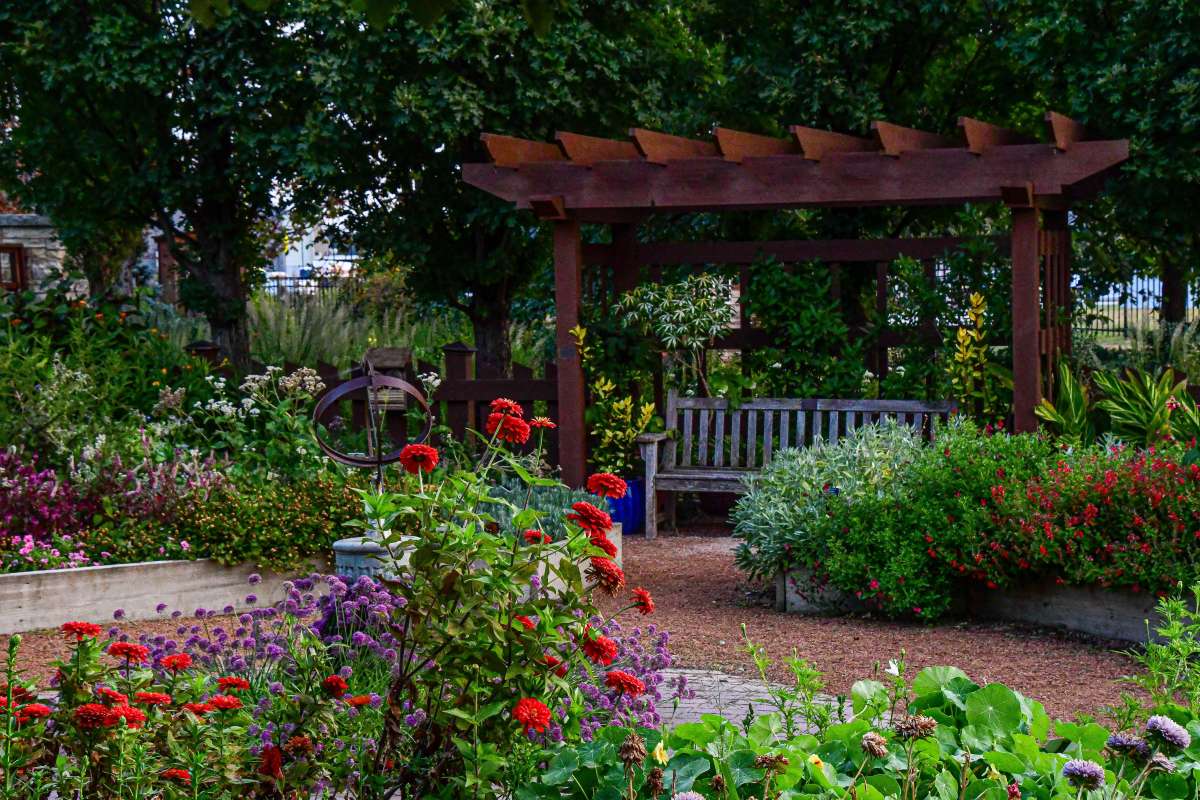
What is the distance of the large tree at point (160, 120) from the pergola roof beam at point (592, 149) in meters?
3.35

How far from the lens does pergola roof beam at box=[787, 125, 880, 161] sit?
27.1ft

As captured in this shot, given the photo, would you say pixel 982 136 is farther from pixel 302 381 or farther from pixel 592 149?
pixel 302 381

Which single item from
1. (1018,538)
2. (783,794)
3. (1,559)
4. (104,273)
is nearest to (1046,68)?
(1018,538)

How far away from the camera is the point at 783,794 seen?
2.72 metres

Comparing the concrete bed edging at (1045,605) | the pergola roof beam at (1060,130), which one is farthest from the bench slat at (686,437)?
the pergola roof beam at (1060,130)

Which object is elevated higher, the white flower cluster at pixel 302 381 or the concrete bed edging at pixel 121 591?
the white flower cluster at pixel 302 381

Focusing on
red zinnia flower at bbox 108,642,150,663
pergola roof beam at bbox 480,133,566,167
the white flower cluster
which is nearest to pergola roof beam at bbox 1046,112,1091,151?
pergola roof beam at bbox 480,133,566,167

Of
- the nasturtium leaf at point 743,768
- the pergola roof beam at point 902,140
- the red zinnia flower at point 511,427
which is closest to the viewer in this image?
the nasturtium leaf at point 743,768

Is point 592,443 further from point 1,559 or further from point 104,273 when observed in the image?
point 104,273

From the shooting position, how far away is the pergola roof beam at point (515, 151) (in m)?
8.77

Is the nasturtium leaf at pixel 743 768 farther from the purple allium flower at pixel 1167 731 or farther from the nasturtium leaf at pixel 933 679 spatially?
the purple allium flower at pixel 1167 731

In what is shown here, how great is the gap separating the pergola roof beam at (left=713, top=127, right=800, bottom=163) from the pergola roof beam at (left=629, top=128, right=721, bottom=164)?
187 millimetres

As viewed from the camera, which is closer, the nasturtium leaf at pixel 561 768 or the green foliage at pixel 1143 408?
the nasturtium leaf at pixel 561 768

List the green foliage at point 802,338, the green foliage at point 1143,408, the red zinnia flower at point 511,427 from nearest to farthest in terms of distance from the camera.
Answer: the red zinnia flower at point 511,427
the green foliage at point 1143,408
the green foliage at point 802,338
